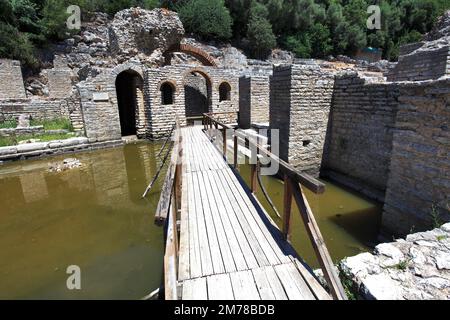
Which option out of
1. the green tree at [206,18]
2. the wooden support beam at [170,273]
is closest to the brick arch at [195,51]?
the green tree at [206,18]

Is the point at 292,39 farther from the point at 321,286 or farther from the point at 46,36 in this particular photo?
Answer: the point at 321,286

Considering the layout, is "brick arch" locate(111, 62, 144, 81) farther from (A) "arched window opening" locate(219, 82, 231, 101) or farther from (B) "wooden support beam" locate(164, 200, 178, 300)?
(B) "wooden support beam" locate(164, 200, 178, 300)

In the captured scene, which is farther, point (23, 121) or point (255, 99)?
point (23, 121)

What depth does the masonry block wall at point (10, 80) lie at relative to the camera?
16.4 meters

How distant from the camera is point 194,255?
2705mm

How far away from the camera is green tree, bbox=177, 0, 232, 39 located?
2483 centimetres

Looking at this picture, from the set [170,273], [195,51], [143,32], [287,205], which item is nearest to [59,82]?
[143,32]

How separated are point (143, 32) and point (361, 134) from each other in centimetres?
1422

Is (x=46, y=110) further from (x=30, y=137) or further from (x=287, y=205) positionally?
(x=287, y=205)

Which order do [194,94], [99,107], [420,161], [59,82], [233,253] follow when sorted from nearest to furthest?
[233,253], [420,161], [99,107], [59,82], [194,94]

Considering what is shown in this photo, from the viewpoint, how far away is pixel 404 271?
2127 mm

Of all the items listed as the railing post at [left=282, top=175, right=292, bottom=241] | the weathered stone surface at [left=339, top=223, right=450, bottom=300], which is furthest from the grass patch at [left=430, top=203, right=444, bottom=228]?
the railing post at [left=282, top=175, right=292, bottom=241]

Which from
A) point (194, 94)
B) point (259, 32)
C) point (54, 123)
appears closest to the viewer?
point (54, 123)
